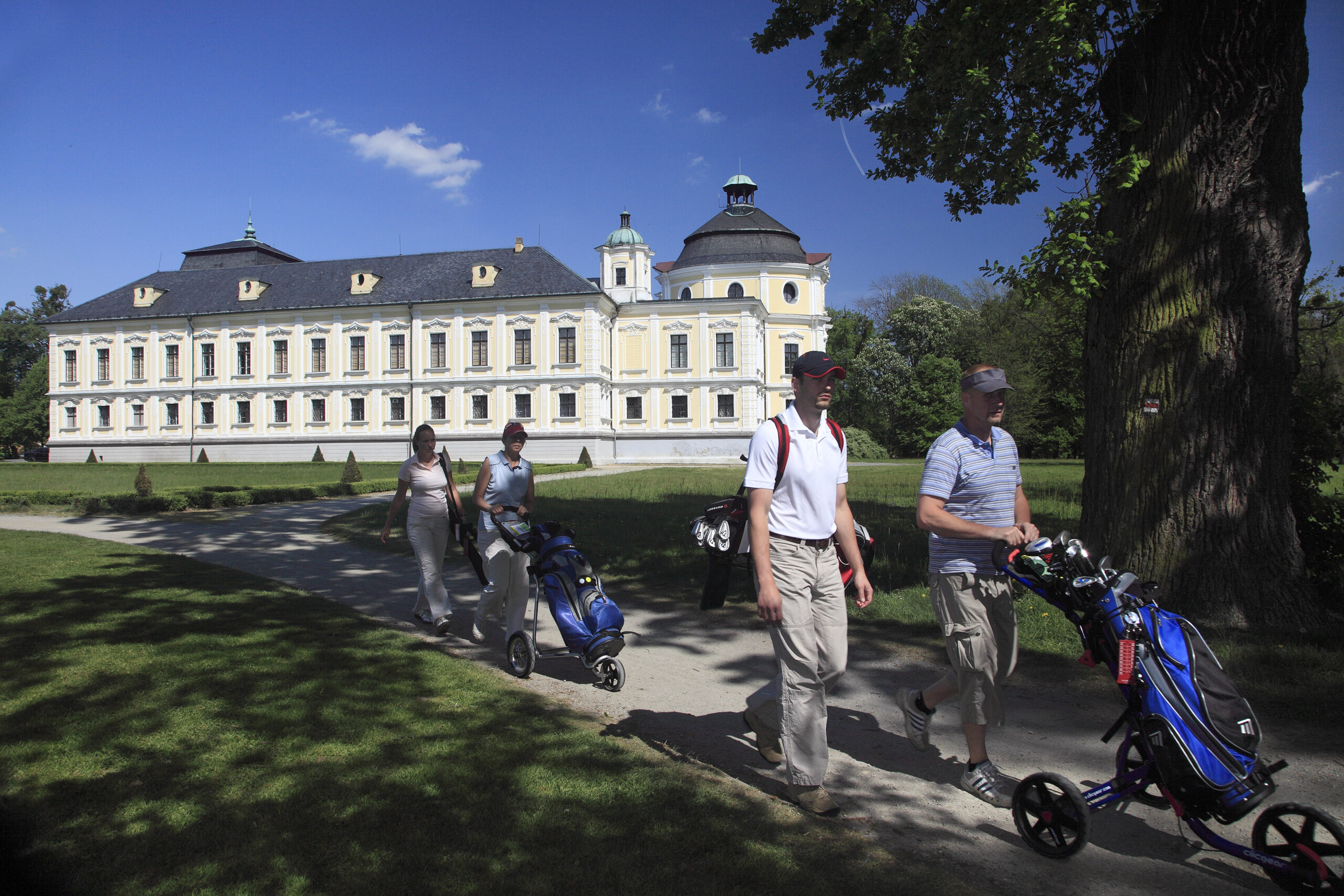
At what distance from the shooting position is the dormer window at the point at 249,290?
49.5m

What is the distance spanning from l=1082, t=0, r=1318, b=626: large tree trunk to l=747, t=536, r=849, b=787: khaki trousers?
14.3 ft

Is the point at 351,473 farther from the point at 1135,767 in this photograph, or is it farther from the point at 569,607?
the point at 1135,767

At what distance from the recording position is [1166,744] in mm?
2953

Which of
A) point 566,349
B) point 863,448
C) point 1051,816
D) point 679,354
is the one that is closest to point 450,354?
point 566,349

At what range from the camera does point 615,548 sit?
37.8ft

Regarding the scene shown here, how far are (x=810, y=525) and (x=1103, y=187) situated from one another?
18.3 feet

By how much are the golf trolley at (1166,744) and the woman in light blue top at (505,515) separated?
3.95 metres

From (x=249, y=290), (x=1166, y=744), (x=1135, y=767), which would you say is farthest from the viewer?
(x=249, y=290)

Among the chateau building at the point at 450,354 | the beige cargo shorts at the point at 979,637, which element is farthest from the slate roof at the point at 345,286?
the beige cargo shorts at the point at 979,637

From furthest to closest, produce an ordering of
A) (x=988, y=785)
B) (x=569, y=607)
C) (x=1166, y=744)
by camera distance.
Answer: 1. (x=569, y=607)
2. (x=988, y=785)
3. (x=1166, y=744)

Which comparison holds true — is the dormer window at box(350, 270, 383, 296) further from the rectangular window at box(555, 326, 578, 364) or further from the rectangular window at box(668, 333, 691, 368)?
the rectangular window at box(668, 333, 691, 368)

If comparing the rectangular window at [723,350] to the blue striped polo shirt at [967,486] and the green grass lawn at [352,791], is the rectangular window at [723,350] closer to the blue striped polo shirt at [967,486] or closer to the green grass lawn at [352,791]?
the green grass lawn at [352,791]

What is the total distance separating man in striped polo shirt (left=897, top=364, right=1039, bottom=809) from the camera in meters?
3.76

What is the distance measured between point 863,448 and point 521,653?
46.8m
